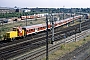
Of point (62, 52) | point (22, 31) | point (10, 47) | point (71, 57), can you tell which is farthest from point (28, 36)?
point (71, 57)

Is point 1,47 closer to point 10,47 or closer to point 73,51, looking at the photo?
point 10,47

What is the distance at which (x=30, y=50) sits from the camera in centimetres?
3500

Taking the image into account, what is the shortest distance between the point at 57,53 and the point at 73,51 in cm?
340

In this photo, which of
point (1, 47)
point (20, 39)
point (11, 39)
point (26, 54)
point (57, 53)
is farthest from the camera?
point (20, 39)

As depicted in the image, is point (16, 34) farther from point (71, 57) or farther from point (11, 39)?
point (71, 57)

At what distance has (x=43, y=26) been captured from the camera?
57094mm

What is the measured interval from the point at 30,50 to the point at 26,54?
3233 millimetres

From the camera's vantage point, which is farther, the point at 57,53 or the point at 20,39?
the point at 20,39

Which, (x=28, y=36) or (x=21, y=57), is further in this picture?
(x=28, y=36)

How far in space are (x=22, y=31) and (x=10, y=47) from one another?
9894 mm

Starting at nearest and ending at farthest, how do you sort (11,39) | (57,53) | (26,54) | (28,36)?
(26,54) < (57,53) < (11,39) < (28,36)

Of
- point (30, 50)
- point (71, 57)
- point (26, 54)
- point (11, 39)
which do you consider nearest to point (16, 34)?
point (11, 39)

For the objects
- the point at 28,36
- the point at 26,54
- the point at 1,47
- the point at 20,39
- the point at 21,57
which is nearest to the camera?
the point at 21,57

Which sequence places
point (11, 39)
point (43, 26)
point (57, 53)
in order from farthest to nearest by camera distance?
point (43, 26)
point (11, 39)
point (57, 53)
